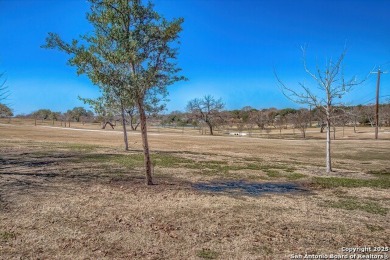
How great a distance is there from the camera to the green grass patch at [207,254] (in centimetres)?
645

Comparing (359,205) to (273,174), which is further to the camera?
(273,174)

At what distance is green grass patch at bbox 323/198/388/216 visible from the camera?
1007 centimetres

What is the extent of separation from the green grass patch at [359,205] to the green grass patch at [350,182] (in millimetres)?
2954

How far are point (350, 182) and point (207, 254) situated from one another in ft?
36.6

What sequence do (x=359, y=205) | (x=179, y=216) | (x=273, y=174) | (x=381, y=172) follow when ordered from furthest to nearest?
(x=381, y=172)
(x=273, y=174)
(x=359, y=205)
(x=179, y=216)

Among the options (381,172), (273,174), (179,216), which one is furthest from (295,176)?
(179,216)

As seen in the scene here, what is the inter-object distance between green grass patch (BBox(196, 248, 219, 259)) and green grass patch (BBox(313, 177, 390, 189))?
9.21 m

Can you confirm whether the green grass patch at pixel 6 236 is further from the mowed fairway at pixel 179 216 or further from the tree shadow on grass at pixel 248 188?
the tree shadow on grass at pixel 248 188

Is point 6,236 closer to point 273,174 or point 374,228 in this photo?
point 374,228

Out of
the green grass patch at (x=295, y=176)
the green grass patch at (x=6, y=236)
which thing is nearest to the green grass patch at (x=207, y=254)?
the green grass patch at (x=6, y=236)

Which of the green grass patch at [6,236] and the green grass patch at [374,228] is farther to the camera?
the green grass patch at [374,228]

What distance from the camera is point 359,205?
1078cm

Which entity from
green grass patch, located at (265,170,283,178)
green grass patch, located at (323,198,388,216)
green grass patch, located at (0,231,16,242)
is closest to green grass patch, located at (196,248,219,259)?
green grass patch, located at (0,231,16,242)

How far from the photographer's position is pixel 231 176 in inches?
653
